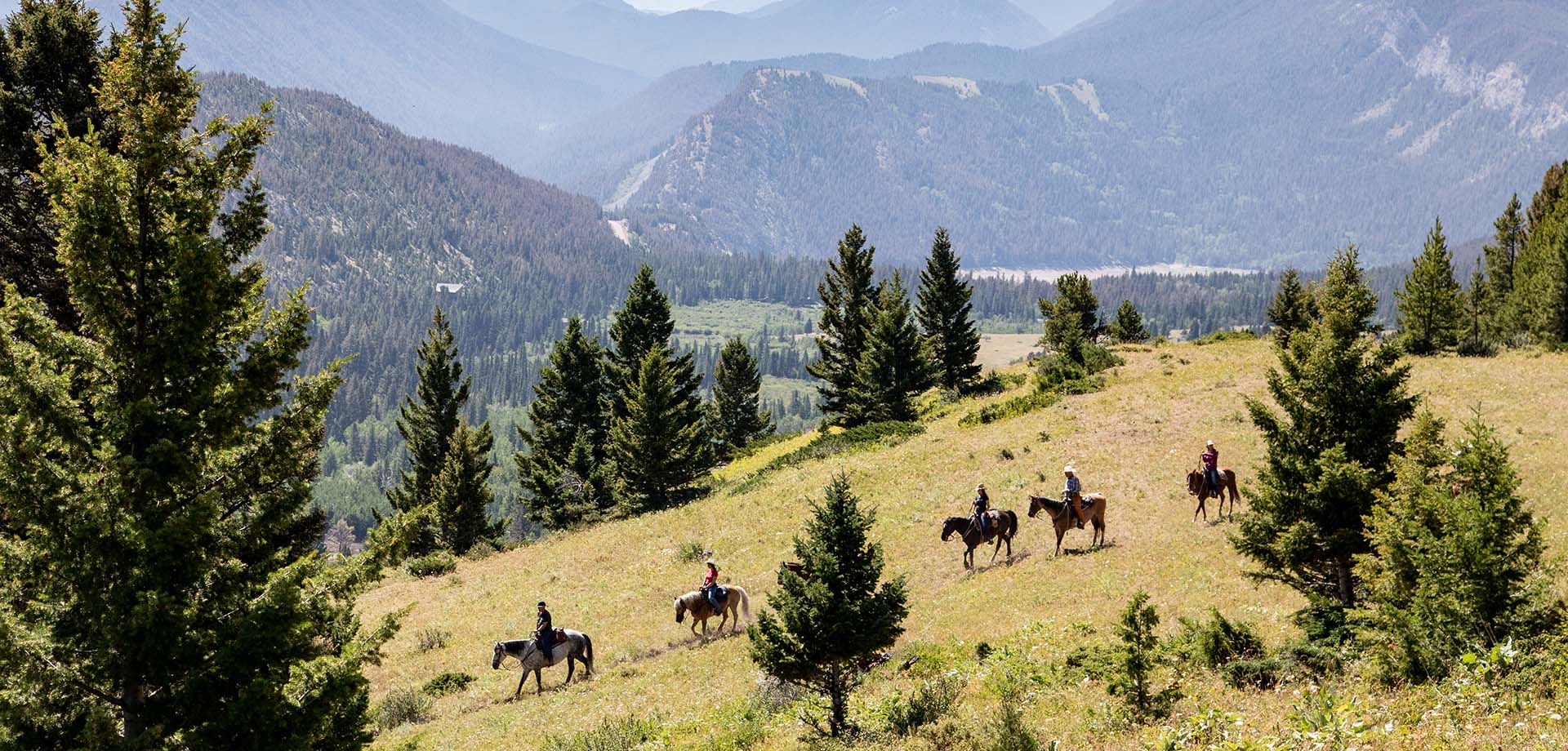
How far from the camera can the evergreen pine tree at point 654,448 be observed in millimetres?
53406

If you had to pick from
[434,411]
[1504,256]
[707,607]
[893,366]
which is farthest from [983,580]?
[1504,256]

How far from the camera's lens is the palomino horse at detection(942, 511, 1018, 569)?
28.5 m

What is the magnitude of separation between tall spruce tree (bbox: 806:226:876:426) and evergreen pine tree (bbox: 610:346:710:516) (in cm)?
1952

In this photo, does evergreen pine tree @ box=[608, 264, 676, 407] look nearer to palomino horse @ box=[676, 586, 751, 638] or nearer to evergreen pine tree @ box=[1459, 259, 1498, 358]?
palomino horse @ box=[676, 586, 751, 638]

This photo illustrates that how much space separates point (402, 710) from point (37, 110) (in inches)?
643

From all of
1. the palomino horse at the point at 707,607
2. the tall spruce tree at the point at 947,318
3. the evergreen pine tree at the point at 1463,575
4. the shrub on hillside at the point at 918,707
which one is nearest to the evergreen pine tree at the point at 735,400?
the tall spruce tree at the point at 947,318

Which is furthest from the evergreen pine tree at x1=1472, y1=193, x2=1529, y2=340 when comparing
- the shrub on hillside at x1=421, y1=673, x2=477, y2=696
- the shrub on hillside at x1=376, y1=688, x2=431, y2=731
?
the shrub on hillside at x1=376, y1=688, x2=431, y2=731

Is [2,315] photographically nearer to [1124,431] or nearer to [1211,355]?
[1124,431]

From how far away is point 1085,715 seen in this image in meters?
14.4

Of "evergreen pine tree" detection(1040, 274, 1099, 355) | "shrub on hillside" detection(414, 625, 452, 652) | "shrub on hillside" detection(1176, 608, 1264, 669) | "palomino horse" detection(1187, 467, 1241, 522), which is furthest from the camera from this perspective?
"evergreen pine tree" detection(1040, 274, 1099, 355)

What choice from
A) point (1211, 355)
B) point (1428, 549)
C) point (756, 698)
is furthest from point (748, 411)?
point (1428, 549)

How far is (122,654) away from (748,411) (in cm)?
8064

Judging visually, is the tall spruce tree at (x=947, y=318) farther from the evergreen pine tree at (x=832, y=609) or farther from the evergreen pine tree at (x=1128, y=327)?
the evergreen pine tree at (x=832, y=609)

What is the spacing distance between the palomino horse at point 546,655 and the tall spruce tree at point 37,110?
43.9 feet
